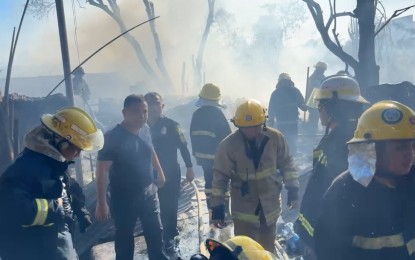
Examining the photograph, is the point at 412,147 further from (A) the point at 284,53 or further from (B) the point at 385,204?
(A) the point at 284,53

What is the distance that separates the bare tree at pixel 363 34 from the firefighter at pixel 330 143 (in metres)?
3.70

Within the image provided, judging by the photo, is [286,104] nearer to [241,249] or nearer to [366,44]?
[366,44]

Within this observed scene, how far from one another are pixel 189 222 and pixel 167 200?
117 centimetres

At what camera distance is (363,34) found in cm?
742

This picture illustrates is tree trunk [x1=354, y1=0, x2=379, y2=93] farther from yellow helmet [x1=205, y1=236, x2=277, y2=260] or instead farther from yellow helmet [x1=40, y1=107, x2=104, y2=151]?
yellow helmet [x1=205, y1=236, x2=277, y2=260]

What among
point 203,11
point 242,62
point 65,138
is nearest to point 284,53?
point 242,62

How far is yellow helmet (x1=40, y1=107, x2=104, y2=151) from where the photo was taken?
3252 millimetres

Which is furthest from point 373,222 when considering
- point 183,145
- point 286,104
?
point 286,104

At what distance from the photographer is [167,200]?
5961 millimetres

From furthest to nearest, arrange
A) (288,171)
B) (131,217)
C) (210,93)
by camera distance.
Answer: (210,93)
(131,217)
(288,171)

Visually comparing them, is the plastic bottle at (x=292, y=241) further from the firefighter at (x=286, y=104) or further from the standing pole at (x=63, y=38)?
the standing pole at (x=63, y=38)

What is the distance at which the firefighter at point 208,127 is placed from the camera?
249 inches

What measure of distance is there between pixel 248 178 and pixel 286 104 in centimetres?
562

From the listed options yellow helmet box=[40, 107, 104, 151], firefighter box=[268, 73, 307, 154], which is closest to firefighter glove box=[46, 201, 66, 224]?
yellow helmet box=[40, 107, 104, 151]
